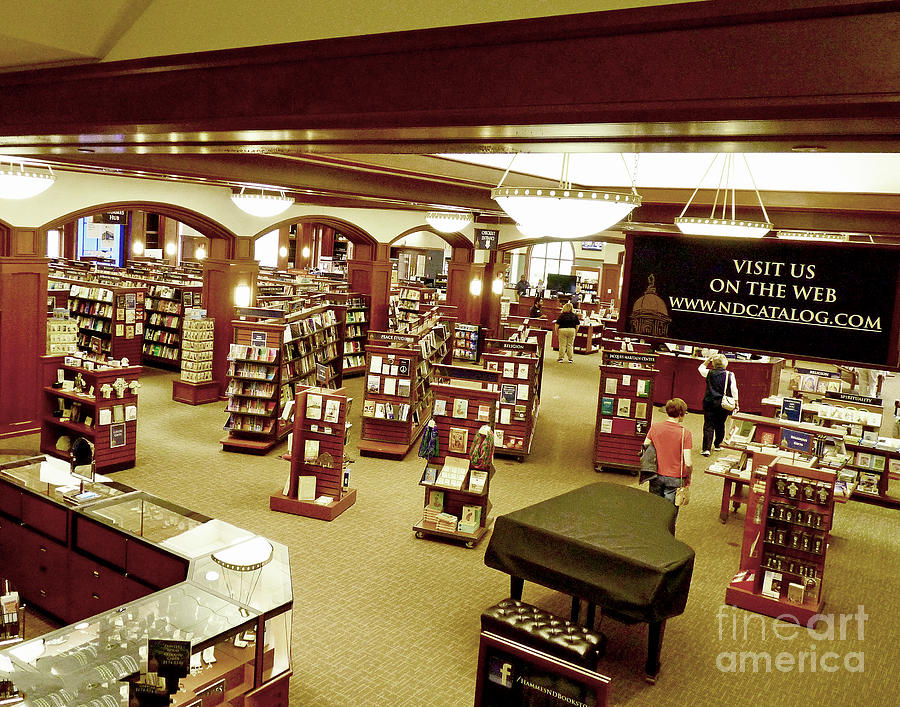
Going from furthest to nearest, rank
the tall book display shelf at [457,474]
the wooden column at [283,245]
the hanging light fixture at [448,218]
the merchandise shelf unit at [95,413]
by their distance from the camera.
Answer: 1. the wooden column at [283,245]
2. the hanging light fixture at [448,218]
3. the merchandise shelf unit at [95,413]
4. the tall book display shelf at [457,474]

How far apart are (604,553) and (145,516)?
11.5 feet

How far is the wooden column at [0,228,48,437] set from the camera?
1025 cm

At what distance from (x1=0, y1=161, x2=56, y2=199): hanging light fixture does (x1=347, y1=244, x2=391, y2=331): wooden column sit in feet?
31.3

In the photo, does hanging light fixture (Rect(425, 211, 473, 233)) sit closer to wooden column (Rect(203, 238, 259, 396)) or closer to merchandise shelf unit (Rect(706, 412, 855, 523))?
wooden column (Rect(203, 238, 259, 396))

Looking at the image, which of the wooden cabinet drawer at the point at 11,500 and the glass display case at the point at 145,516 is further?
the wooden cabinet drawer at the point at 11,500

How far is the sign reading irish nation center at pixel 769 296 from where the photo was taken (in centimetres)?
318

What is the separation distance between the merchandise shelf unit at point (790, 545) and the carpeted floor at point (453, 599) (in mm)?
188

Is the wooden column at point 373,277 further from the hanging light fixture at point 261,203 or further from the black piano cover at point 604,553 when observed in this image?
the black piano cover at point 604,553

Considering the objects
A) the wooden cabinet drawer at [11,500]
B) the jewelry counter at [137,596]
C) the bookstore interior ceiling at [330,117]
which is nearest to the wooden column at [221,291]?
the jewelry counter at [137,596]

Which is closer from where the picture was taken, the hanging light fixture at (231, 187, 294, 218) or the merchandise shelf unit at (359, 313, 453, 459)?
the hanging light fixture at (231, 187, 294, 218)

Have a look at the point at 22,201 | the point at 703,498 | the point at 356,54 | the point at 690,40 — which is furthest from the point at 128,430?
the point at 690,40

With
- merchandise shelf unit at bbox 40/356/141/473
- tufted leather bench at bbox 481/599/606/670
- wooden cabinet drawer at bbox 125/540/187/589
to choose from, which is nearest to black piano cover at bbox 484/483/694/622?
tufted leather bench at bbox 481/599/606/670

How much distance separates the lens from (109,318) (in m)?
15.7

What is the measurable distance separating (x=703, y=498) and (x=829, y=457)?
1775 mm
